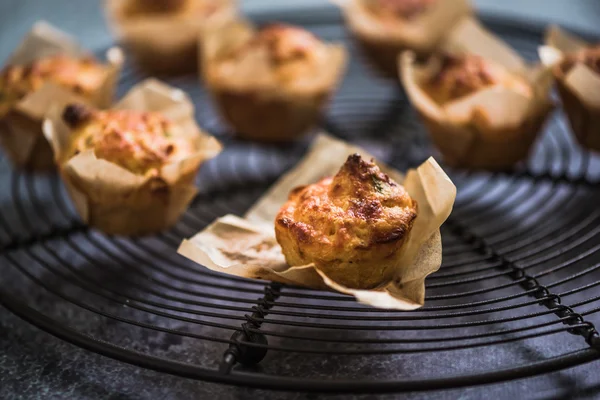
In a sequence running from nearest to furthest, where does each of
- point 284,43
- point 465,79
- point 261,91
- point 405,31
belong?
point 465,79, point 261,91, point 284,43, point 405,31

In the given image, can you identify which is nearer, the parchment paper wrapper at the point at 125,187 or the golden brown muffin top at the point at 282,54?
the parchment paper wrapper at the point at 125,187

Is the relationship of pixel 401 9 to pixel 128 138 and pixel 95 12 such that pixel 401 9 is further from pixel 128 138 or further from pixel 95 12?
pixel 95 12

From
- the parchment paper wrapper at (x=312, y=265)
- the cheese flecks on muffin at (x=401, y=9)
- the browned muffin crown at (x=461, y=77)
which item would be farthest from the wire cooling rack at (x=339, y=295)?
the cheese flecks on muffin at (x=401, y=9)

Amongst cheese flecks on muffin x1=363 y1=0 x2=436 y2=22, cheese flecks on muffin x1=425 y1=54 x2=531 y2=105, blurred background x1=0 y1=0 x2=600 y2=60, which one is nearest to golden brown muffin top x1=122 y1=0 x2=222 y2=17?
blurred background x1=0 y1=0 x2=600 y2=60

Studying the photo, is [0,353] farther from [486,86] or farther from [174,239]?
[486,86]

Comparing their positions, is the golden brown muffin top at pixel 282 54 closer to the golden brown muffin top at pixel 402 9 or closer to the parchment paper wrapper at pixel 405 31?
the parchment paper wrapper at pixel 405 31

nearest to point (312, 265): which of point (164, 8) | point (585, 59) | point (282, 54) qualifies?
point (282, 54)

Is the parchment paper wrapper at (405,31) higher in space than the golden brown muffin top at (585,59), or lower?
lower

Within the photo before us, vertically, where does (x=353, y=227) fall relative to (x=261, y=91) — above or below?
above

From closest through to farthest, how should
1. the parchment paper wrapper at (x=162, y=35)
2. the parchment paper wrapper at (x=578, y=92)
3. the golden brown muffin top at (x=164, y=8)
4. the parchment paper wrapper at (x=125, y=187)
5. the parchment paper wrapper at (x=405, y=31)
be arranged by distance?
the parchment paper wrapper at (x=125, y=187) < the parchment paper wrapper at (x=578, y=92) < the parchment paper wrapper at (x=405, y=31) < the parchment paper wrapper at (x=162, y=35) < the golden brown muffin top at (x=164, y=8)
